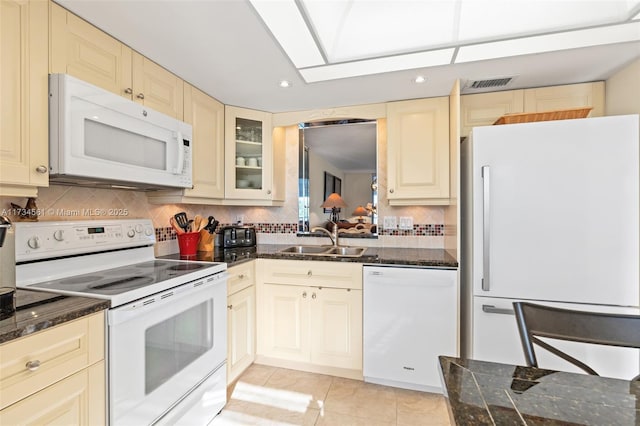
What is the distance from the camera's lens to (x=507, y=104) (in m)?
2.13

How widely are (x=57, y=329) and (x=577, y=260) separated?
7.82 feet

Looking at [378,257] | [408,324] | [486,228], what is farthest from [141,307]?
[486,228]

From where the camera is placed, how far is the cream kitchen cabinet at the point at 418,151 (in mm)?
2225

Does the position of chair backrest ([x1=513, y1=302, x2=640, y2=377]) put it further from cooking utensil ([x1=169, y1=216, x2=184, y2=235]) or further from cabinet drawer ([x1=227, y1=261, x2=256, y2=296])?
cooking utensil ([x1=169, y1=216, x2=184, y2=235])

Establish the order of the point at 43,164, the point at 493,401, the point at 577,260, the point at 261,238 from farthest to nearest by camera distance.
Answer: the point at 261,238
the point at 577,260
the point at 43,164
the point at 493,401

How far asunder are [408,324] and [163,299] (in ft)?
4.94

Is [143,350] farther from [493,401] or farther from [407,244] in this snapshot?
[407,244]

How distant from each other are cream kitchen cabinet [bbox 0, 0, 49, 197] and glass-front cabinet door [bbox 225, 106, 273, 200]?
4.14ft

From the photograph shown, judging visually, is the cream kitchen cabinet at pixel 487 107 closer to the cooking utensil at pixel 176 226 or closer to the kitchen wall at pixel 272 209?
the kitchen wall at pixel 272 209

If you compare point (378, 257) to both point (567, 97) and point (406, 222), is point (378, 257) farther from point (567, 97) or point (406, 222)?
point (567, 97)

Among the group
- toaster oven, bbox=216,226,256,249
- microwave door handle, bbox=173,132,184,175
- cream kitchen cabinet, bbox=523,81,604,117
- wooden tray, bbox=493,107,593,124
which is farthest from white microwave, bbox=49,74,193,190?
cream kitchen cabinet, bbox=523,81,604,117

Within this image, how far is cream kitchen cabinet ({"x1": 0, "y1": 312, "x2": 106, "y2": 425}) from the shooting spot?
860mm

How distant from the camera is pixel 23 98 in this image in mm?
1165

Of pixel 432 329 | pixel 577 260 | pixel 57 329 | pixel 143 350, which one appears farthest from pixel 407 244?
pixel 57 329
